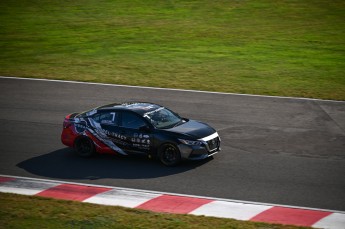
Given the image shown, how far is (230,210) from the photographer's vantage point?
1318 cm

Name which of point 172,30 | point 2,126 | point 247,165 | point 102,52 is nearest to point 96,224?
point 247,165

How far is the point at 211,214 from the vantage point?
42.4 feet

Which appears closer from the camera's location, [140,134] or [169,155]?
[169,155]

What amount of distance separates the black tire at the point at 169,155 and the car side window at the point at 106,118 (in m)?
1.64

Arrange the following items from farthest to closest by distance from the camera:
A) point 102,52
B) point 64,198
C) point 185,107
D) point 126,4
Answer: point 126,4 → point 102,52 → point 185,107 → point 64,198

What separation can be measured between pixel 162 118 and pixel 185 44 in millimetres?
16705

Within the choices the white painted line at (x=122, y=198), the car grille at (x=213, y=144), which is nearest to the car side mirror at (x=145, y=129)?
the car grille at (x=213, y=144)

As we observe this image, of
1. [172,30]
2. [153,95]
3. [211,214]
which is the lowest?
[211,214]

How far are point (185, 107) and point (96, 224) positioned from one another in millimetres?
10415

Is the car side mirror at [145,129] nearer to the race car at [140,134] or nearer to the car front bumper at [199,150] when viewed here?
the race car at [140,134]

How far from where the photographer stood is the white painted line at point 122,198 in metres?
13.7

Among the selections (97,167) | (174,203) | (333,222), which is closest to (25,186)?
(97,167)

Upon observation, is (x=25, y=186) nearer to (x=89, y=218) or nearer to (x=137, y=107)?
(x=89, y=218)

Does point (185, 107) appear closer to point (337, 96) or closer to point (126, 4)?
point (337, 96)
